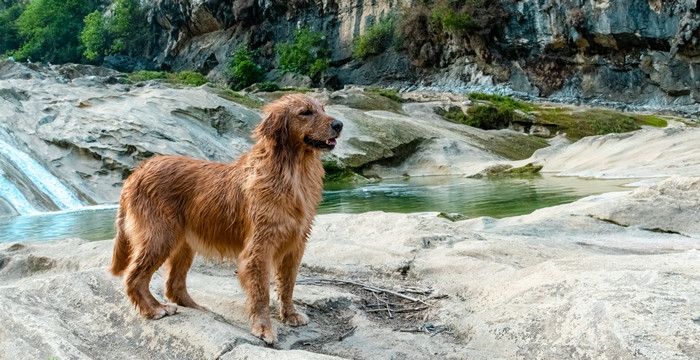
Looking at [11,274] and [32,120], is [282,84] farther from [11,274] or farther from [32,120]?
[11,274]

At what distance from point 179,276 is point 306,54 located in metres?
49.2

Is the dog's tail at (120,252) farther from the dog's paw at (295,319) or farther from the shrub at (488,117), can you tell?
the shrub at (488,117)

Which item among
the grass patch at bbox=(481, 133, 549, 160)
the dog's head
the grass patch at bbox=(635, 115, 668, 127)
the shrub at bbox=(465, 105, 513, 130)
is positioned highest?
the dog's head

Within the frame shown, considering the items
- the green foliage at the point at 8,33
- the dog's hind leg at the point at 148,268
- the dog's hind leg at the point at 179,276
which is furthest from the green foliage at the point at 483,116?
the green foliage at the point at 8,33

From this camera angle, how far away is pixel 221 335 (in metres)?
3.77

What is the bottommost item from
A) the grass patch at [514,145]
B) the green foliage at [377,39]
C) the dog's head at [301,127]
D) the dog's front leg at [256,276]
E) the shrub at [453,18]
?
the grass patch at [514,145]

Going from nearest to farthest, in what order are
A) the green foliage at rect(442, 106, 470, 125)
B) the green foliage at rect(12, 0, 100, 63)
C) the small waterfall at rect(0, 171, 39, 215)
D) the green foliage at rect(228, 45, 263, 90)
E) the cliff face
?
1. the small waterfall at rect(0, 171, 39, 215)
2. the green foliage at rect(442, 106, 470, 125)
3. the cliff face
4. the green foliage at rect(228, 45, 263, 90)
5. the green foliage at rect(12, 0, 100, 63)

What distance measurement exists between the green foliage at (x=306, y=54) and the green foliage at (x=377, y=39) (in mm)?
3459

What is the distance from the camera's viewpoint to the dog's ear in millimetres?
4312

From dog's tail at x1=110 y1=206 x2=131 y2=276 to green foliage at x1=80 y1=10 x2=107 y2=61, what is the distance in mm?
69891

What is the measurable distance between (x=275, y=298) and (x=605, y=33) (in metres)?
39.4

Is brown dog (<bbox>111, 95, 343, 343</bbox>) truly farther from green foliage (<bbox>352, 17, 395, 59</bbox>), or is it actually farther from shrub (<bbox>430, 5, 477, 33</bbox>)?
green foliage (<bbox>352, 17, 395, 59</bbox>)

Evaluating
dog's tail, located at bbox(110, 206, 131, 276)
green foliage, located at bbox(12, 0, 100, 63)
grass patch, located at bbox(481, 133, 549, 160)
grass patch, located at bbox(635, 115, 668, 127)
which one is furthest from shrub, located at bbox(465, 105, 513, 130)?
green foliage, located at bbox(12, 0, 100, 63)

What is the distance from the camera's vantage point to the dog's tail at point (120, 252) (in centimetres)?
462
